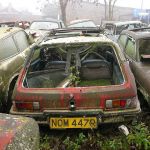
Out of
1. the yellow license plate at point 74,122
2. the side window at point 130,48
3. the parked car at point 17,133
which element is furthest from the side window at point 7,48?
the parked car at point 17,133

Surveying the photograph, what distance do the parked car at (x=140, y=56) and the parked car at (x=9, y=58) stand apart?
2287 mm

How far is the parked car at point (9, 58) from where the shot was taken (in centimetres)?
605

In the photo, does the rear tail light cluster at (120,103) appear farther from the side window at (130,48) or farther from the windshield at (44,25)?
the windshield at (44,25)

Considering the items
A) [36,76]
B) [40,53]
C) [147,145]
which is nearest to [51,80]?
[36,76]

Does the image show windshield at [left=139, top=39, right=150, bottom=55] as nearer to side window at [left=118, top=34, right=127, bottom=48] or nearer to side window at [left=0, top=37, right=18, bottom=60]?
side window at [left=118, top=34, right=127, bottom=48]

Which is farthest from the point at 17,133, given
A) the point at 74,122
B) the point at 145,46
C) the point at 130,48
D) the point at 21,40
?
the point at 21,40

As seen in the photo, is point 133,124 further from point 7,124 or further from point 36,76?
point 7,124

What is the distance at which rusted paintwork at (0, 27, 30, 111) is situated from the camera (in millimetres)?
6027

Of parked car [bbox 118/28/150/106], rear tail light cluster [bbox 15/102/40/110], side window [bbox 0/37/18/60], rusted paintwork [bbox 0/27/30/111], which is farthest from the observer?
side window [bbox 0/37/18/60]

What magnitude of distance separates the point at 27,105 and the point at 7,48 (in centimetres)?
243

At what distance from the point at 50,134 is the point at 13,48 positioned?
284cm

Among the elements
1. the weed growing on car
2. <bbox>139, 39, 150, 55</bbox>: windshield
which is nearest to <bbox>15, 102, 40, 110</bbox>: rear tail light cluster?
the weed growing on car

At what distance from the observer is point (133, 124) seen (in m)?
5.01

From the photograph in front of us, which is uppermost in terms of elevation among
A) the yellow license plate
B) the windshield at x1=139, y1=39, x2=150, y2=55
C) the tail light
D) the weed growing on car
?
the windshield at x1=139, y1=39, x2=150, y2=55
